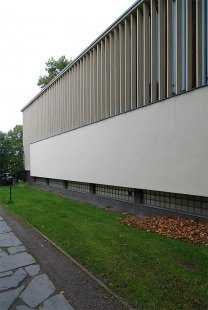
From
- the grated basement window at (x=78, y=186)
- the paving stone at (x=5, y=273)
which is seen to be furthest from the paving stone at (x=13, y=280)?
the grated basement window at (x=78, y=186)

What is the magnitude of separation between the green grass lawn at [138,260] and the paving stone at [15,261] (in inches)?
33.4

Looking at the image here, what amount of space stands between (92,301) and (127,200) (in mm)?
8032

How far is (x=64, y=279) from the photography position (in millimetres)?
5703

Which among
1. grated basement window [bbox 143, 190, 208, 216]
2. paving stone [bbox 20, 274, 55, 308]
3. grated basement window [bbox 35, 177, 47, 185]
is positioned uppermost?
grated basement window [bbox 143, 190, 208, 216]

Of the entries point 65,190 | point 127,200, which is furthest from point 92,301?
point 65,190

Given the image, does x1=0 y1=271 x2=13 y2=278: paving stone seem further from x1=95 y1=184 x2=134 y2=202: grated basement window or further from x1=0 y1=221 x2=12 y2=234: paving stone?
x1=95 y1=184 x2=134 y2=202: grated basement window

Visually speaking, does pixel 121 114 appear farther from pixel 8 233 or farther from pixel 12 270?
pixel 12 270

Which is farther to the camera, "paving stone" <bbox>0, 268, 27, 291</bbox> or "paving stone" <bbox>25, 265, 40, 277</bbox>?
"paving stone" <bbox>25, 265, 40, 277</bbox>

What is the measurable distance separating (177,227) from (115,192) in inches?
210

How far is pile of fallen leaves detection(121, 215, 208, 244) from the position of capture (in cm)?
783

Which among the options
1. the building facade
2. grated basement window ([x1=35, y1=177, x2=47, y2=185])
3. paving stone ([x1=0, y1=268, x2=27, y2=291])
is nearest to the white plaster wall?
the building facade

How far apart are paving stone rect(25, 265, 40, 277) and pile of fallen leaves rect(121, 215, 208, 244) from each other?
3.40m

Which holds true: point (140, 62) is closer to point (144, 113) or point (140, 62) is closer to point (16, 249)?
point (144, 113)

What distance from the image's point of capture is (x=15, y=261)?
6.97m
